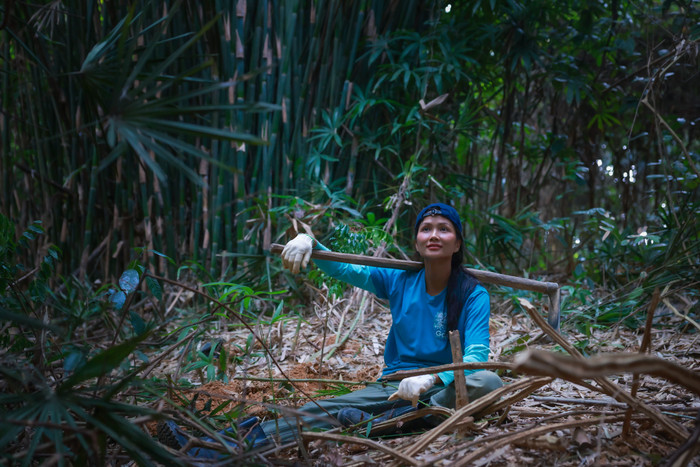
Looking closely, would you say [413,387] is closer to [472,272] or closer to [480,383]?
[480,383]

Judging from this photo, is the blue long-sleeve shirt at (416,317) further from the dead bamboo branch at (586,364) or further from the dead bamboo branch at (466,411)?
the dead bamboo branch at (586,364)

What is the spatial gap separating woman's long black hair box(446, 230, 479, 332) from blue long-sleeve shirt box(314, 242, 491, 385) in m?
0.03

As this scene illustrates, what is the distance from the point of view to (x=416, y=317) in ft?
6.40

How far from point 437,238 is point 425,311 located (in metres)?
0.27

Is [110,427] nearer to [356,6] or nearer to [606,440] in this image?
[606,440]

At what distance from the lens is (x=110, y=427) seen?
107 cm

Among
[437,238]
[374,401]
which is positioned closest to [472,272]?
[437,238]

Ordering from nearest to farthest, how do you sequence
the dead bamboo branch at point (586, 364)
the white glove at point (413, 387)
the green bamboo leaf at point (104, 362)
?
the dead bamboo branch at point (586, 364)
the green bamboo leaf at point (104, 362)
the white glove at point (413, 387)

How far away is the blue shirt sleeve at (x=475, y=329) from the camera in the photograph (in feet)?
5.50

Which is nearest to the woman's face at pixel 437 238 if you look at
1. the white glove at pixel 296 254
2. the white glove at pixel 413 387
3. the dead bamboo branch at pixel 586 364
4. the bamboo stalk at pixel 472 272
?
the bamboo stalk at pixel 472 272

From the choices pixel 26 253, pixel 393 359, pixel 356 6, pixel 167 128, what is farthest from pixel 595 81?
pixel 26 253

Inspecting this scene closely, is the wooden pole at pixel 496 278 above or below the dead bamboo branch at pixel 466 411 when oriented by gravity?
above

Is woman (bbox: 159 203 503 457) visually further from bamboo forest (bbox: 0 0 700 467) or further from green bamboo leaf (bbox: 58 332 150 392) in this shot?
green bamboo leaf (bbox: 58 332 150 392)

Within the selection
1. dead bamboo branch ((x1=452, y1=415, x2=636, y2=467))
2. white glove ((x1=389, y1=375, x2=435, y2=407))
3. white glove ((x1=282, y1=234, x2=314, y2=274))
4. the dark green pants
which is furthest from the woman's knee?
Answer: white glove ((x1=282, y1=234, x2=314, y2=274))
